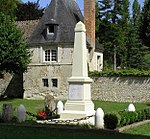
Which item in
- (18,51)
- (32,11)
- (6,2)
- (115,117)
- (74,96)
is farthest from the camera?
(32,11)

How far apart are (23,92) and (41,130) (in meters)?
25.2

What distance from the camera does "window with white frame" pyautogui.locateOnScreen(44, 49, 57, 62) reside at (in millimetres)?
36375

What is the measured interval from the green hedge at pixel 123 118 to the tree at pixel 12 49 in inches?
669

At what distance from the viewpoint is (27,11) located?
5194cm

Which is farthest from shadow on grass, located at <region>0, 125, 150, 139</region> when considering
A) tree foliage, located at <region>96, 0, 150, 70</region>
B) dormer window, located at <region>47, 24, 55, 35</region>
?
tree foliage, located at <region>96, 0, 150, 70</region>

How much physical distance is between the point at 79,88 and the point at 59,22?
2041 cm

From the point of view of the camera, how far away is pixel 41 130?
13.6m

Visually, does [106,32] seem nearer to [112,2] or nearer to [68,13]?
[112,2]

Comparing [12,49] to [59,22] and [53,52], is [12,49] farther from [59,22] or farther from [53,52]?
[59,22]

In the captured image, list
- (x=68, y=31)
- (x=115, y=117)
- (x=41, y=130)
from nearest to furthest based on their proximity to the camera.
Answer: (x=41, y=130)
(x=115, y=117)
(x=68, y=31)

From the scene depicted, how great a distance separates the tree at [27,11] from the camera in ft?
169

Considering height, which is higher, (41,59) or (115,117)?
(41,59)

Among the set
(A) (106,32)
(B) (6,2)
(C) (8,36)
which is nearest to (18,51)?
(C) (8,36)

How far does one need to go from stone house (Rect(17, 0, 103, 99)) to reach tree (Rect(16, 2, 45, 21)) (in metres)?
13.1
